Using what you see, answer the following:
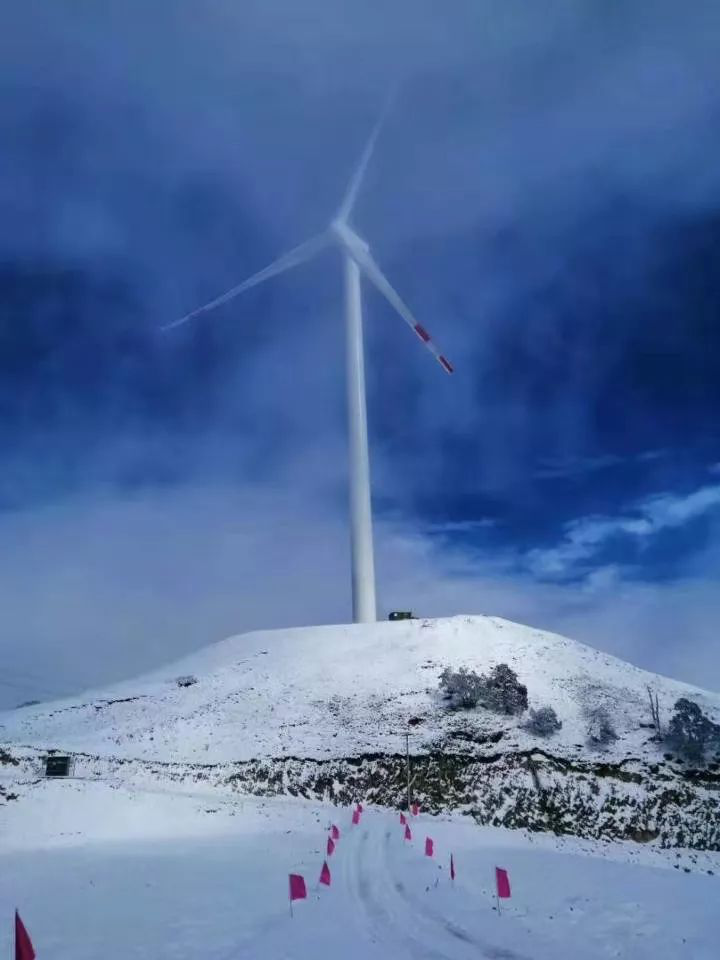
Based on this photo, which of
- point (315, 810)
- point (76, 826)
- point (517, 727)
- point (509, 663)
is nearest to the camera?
point (76, 826)

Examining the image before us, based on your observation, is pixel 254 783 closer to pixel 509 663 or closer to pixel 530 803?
pixel 530 803

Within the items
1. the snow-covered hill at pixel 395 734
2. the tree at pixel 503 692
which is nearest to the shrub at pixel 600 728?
the snow-covered hill at pixel 395 734

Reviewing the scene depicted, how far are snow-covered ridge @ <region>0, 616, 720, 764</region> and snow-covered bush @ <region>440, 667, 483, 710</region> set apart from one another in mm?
1478

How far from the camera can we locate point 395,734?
56062mm

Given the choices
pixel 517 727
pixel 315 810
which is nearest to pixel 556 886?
pixel 315 810

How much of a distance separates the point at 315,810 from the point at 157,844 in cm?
1289

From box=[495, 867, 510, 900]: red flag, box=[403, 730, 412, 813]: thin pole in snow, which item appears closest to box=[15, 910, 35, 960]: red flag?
box=[495, 867, 510, 900]: red flag

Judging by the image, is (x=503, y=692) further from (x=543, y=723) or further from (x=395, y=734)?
(x=395, y=734)

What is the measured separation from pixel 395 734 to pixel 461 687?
8.32 m

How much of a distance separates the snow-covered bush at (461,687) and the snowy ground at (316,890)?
2224 centimetres

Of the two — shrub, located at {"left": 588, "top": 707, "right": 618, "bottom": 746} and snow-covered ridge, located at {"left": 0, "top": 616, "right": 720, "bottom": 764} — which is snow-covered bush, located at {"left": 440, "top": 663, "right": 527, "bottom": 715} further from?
shrub, located at {"left": 588, "top": 707, "right": 618, "bottom": 746}

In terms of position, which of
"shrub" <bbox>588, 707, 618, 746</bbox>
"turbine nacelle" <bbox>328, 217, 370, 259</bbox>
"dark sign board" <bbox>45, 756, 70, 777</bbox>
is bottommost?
"dark sign board" <bbox>45, 756, 70, 777</bbox>

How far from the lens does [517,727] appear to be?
5650cm

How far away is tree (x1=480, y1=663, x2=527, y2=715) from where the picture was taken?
58.9 m
